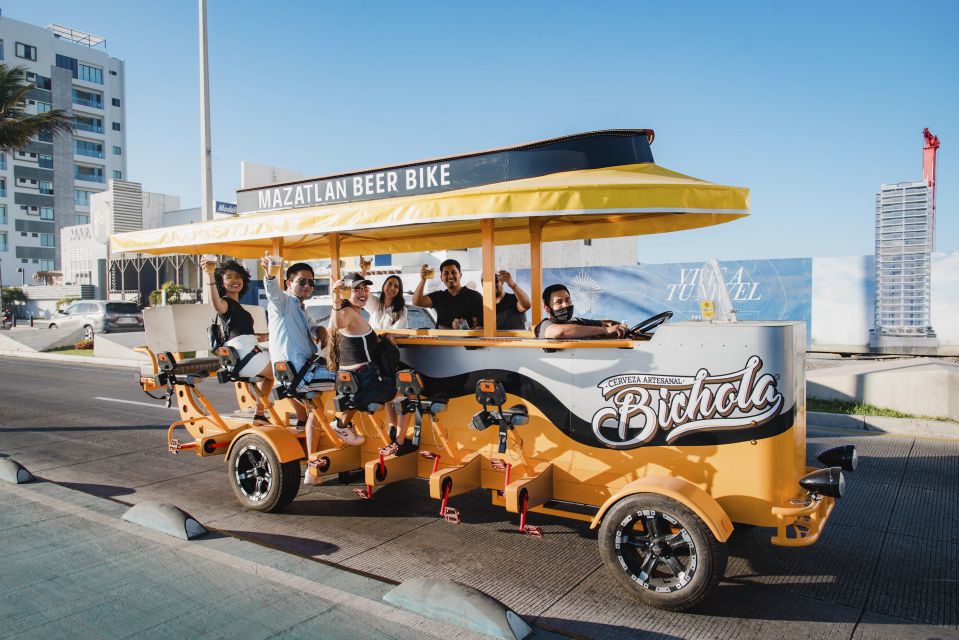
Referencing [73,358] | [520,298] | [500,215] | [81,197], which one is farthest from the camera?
[81,197]

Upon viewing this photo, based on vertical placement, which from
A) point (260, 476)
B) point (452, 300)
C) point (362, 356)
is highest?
point (452, 300)

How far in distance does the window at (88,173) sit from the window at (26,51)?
11235 millimetres

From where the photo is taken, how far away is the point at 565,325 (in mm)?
4355

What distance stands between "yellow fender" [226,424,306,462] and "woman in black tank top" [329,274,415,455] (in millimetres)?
524

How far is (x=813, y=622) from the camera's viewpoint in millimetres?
3492

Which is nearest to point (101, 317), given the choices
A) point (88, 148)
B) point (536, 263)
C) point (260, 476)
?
point (260, 476)

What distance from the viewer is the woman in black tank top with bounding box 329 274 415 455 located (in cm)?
494

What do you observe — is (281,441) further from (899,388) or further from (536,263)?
(899,388)

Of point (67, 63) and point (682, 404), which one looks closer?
point (682, 404)

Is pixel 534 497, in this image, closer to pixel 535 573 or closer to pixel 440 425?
pixel 535 573

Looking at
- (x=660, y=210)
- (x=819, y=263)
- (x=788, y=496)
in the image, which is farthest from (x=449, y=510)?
(x=819, y=263)

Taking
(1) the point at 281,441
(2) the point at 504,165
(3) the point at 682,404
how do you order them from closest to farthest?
(3) the point at 682,404 < (2) the point at 504,165 < (1) the point at 281,441

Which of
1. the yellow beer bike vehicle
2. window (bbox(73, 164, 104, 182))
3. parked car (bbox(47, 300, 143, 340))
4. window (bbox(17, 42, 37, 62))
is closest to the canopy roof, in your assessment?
the yellow beer bike vehicle

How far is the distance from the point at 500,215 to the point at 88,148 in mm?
83173
